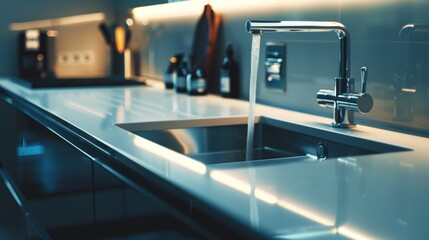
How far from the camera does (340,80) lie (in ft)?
4.97

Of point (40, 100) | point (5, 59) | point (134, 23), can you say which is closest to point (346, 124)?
point (40, 100)

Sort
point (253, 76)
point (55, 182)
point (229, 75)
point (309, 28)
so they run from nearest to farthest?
point (309, 28) → point (253, 76) → point (55, 182) → point (229, 75)

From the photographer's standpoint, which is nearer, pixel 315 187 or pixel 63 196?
pixel 315 187

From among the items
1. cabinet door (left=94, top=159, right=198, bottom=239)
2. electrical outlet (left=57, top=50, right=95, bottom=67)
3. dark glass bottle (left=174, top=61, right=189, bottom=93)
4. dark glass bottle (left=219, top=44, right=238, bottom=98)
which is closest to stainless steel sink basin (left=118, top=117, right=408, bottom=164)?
cabinet door (left=94, top=159, right=198, bottom=239)

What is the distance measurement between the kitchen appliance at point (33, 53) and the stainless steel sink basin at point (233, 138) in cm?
178

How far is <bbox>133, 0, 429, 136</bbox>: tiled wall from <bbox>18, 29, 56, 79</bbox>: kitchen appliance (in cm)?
142

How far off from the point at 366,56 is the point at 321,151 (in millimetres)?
285

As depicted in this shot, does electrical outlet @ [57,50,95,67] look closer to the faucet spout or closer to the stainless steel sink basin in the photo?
the stainless steel sink basin

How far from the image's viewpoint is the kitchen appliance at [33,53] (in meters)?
3.32

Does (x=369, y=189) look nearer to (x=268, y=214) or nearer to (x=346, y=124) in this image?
(x=268, y=214)

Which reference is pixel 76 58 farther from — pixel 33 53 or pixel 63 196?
pixel 63 196

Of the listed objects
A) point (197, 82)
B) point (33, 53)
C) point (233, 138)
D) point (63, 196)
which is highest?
point (33, 53)

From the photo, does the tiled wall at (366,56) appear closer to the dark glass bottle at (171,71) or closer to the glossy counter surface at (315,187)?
the glossy counter surface at (315,187)

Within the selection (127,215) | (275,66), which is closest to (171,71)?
(275,66)
